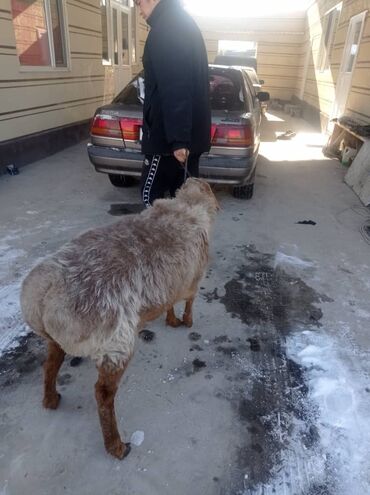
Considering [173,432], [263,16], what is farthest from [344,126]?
[263,16]

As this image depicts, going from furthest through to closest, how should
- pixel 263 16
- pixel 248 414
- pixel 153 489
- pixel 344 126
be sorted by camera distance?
pixel 263 16 → pixel 344 126 → pixel 248 414 → pixel 153 489

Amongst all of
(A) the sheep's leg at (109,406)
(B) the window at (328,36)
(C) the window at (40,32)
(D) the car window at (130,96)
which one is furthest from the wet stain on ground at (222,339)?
(B) the window at (328,36)

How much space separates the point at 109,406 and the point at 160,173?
1989 mm

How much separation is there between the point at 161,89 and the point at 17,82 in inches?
198

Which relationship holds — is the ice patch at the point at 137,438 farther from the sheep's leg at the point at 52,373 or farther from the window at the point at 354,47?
the window at the point at 354,47

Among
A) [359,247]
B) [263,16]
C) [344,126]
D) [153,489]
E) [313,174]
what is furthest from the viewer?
[263,16]

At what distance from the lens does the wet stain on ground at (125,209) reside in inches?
196

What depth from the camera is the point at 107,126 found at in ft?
15.9

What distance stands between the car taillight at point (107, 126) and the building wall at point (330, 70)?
614 cm

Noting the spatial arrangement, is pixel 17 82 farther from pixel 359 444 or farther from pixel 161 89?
pixel 359 444

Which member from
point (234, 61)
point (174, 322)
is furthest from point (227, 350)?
point (234, 61)

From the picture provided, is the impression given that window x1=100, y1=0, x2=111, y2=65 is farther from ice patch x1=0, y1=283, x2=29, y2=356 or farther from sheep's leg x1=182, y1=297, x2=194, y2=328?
sheep's leg x1=182, y1=297, x2=194, y2=328

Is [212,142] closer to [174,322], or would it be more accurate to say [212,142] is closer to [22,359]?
[174,322]

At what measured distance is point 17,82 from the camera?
21.2ft
